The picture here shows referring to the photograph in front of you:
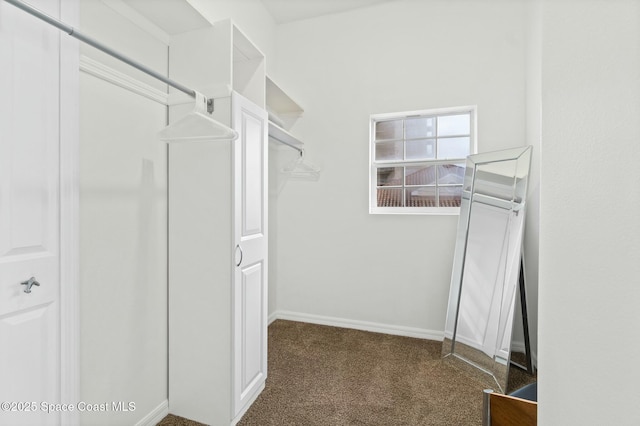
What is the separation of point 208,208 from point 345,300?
189cm

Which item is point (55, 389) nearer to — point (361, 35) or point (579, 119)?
point (579, 119)

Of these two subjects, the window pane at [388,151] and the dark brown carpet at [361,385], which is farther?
the window pane at [388,151]

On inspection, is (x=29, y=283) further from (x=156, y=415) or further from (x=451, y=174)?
(x=451, y=174)

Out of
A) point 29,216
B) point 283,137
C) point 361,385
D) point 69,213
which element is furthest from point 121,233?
point 361,385

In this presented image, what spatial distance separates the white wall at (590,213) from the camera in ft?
1.73

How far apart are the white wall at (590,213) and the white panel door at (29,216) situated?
1.59m

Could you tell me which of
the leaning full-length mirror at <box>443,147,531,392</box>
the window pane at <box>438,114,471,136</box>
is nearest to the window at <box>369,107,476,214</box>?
the window pane at <box>438,114,471,136</box>

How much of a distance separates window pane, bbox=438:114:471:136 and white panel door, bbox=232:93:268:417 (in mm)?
1774

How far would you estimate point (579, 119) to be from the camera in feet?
1.92

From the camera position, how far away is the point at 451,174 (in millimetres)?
3008

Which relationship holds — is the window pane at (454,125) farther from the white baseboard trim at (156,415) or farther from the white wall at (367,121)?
the white baseboard trim at (156,415)

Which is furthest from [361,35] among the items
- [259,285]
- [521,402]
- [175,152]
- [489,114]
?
[521,402]

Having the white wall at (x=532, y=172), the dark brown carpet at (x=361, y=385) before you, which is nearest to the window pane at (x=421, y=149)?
the white wall at (x=532, y=172)

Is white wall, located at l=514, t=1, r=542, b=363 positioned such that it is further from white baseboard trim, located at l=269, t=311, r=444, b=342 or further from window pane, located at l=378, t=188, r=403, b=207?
window pane, located at l=378, t=188, r=403, b=207
